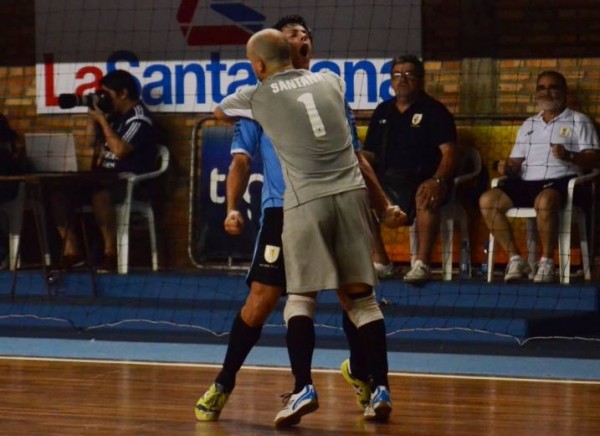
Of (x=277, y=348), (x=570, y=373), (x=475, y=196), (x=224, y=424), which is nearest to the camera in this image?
(x=224, y=424)

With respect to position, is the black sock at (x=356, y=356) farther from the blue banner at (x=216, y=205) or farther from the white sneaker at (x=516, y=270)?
the blue banner at (x=216, y=205)

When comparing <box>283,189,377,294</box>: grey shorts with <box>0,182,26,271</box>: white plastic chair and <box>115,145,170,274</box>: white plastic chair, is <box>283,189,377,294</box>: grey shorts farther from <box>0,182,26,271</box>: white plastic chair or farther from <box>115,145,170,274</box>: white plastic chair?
<box>0,182,26,271</box>: white plastic chair

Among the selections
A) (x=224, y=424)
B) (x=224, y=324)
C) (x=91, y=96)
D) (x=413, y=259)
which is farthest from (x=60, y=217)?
(x=224, y=424)

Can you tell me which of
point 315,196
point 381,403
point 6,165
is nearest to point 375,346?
point 381,403

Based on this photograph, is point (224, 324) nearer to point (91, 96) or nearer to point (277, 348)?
point (277, 348)

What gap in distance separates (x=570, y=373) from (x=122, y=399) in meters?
2.46

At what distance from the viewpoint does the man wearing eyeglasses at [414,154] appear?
33.2ft

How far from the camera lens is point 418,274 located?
10.0 meters

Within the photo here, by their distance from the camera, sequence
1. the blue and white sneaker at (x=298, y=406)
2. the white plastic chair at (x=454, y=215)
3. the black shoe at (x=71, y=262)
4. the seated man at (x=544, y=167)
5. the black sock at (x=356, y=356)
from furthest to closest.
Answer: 1. the black shoe at (x=71, y=262)
2. the white plastic chair at (x=454, y=215)
3. the seated man at (x=544, y=167)
4. the black sock at (x=356, y=356)
5. the blue and white sneaker at (x=298, y=406)

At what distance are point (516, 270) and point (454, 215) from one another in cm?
74

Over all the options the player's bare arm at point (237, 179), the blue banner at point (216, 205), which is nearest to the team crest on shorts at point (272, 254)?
the player's bare arm at point (237, 179)

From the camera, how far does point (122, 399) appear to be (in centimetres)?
695

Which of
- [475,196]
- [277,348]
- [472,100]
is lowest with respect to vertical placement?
[277,348]

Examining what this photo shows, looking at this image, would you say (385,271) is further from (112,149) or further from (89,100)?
(89,100)
